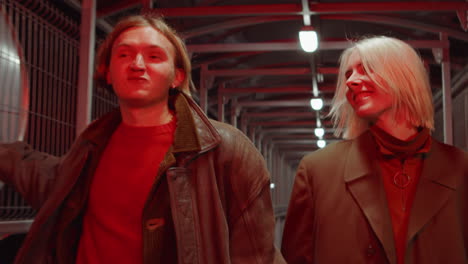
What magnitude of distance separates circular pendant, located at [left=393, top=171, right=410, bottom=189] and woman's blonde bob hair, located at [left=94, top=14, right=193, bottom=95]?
3.11 feet

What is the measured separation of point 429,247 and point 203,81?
770cm

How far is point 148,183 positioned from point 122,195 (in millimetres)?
106

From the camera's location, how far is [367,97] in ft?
7.68

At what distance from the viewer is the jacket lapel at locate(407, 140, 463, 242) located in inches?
87.5

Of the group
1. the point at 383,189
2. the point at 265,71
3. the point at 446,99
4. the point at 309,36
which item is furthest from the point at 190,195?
the point at 265,71

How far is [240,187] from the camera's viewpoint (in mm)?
2078

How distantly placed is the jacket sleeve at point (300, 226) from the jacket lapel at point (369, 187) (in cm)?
21

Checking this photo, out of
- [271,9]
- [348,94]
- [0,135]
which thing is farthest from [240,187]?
[271,9]

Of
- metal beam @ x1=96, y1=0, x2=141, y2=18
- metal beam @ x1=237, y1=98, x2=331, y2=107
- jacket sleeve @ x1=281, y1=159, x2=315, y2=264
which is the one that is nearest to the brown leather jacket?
jacket sleeve @ x1=281, y1=159, x2=315, y2=264

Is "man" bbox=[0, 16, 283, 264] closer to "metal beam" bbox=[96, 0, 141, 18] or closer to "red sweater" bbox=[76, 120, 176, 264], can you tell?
"red sweater" bbox=[76, 120, 176, 264]

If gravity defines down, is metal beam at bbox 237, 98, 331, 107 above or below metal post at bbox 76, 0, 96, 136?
above

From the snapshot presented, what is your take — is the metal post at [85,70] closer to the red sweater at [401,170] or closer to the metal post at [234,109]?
the red sweater at [401,170]

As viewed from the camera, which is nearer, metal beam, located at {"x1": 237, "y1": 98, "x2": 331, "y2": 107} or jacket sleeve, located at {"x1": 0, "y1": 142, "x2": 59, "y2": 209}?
jacket sleeve, located at {"x1": 0, "y1": 142, "x2": 59, "y2": 209}

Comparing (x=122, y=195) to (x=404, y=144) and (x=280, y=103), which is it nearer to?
(x=404, y=144)
